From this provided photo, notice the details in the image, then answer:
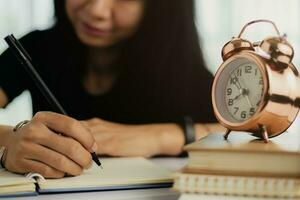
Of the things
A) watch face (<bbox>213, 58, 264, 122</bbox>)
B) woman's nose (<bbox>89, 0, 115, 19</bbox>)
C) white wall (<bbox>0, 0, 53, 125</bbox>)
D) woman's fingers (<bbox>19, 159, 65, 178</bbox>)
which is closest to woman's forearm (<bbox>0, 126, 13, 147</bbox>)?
white wall (<bbox>0, 0, 53, 125</bbox>)

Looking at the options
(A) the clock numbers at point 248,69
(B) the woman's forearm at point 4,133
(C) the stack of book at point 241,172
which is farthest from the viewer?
(B) the woman's forearm at point 4,133

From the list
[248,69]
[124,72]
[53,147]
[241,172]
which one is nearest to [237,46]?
[248,69]

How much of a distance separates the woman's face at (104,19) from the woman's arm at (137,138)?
0.57 ft

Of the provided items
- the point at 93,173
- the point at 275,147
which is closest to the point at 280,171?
the point at 275,147

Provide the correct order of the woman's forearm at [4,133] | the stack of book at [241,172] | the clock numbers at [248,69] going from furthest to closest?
the woman's forearm at [4,133] < the clock numbers at [248,69] < the stack of book at [241,172]

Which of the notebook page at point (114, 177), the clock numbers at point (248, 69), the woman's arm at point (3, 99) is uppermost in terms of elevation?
the clock numbers at point (248, 69)

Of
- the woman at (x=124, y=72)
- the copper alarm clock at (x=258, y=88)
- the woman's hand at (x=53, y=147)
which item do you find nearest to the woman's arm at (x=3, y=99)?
the woman at (x=124, y=72)

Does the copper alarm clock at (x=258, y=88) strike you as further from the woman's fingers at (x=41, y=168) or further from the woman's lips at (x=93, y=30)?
the woman's lips at (x=93, y=30)

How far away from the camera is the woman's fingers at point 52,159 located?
628 millimetres

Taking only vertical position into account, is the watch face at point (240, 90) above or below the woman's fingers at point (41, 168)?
above

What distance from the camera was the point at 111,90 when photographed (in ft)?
3.15

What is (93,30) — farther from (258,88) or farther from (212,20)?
(258,88)

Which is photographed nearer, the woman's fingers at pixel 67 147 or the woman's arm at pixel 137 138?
the woman's fingers at pixel 67 147

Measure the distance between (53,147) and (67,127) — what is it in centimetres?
3
